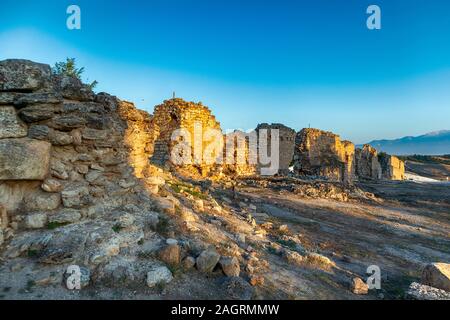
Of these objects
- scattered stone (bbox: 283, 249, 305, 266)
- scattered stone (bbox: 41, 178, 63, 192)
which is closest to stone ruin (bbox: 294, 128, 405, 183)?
scattered stone (bbox: 283, 249, 305, 266)

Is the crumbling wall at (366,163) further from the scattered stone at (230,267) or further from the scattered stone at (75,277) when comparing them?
the scattered stone at (75,277)

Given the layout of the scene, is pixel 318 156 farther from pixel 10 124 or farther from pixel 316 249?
pixel 10 124

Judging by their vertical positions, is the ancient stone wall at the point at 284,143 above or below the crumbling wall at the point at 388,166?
above

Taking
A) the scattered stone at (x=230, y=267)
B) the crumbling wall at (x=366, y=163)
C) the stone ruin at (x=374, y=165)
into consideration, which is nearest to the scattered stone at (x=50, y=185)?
the scattered stone at (x=230, y=267)

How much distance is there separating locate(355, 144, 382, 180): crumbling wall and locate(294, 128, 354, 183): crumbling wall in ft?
29.2

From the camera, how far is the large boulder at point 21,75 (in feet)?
16.8

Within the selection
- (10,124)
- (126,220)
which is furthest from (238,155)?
(10,124)

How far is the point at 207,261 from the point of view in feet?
16.4

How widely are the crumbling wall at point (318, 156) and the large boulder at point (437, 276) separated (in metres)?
21.5

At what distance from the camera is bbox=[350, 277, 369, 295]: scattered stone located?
511 centimetres

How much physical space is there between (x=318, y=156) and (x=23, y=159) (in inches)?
1008

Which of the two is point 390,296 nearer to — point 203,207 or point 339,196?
point 203,207

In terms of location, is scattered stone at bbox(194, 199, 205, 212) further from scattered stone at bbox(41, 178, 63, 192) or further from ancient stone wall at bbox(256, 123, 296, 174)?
ancient stone wall at bbox(256, 123, 296, 174)

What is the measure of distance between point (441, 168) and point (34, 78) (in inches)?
2528
